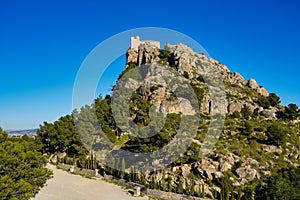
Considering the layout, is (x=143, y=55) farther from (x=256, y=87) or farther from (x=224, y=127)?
(x=224, y=127)

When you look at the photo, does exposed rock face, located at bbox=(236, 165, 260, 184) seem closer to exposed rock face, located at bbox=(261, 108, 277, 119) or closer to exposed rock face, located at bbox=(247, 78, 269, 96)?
exposed rock face, located at bbox=(261, 108, 277, 119)

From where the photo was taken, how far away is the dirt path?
1941cm

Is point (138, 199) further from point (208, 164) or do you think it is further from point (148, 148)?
point (208, 164)

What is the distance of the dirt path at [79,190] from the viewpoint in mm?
19406

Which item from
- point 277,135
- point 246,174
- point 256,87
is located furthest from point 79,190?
point 256,87

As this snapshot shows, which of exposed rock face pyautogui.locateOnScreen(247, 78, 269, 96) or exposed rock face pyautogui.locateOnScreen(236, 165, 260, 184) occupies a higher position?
exposed rock face pyautogui.locateOnScreen(247, 78, 269, 96)

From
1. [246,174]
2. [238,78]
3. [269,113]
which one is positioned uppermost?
[238,78]

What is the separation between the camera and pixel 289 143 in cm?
3456

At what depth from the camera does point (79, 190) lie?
Answer: 69.1 ft

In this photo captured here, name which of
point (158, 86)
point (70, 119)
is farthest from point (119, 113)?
point (158, 86)

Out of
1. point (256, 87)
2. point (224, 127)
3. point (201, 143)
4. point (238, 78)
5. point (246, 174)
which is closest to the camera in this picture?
point (246, 174)

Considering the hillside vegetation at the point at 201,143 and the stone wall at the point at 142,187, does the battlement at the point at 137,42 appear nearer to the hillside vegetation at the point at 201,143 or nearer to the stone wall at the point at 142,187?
the hillside vegetation at the point at 201,143

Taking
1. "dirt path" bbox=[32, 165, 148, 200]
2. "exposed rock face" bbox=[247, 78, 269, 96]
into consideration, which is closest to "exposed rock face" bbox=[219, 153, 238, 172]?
"dirt path" bbox=[32, 165, 148, 200]

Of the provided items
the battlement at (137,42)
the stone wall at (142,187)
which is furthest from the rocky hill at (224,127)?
the battlement at (137,42)
